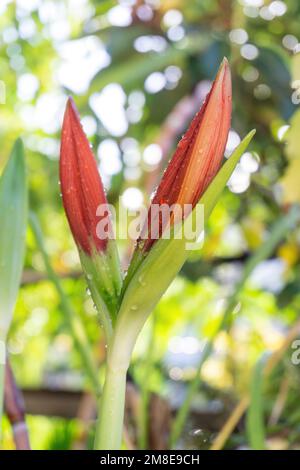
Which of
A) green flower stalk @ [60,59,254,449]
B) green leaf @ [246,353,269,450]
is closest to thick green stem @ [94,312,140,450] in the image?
green flower stalk @ [60,59,254,449]

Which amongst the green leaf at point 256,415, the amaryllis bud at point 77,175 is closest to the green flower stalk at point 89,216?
the amaryllis bud at point 77,175

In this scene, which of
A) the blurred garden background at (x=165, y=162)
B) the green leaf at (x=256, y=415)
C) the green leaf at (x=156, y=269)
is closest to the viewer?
the green leaf at (x=156, y=269)

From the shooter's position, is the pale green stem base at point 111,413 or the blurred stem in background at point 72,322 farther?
the blurred stem in background at point 72,322

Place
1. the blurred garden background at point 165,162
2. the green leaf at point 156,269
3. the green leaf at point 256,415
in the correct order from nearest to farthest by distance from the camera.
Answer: the green leaf at point 156,269 → the green leaf at point 256,415 → the blurred garden background at point 165,162

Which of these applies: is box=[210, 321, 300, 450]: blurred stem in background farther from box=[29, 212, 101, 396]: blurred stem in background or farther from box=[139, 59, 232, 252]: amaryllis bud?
box=[139, 59, 232, 252]: amaryllis bud

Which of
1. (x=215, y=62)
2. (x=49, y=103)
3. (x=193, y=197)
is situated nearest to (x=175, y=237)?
(x=193, y=197)

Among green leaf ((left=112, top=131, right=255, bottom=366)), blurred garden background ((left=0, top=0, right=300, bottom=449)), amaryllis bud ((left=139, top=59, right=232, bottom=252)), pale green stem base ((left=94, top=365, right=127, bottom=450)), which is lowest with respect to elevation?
pale green stem base ((left=94, top=365, right=127, bottom=450))

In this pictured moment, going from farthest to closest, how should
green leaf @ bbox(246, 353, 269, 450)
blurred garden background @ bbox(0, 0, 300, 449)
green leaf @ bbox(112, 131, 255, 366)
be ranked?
blurred garden background @ bbox(0, 0, 300, 449)
green leaf @ bbox(246, 353, 269, 450)
green leaf @ bbox(112, 131, 255, 366)

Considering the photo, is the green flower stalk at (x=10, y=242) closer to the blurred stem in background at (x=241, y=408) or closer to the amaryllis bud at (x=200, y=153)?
the amaryllis bud at (x=200, y=153)
